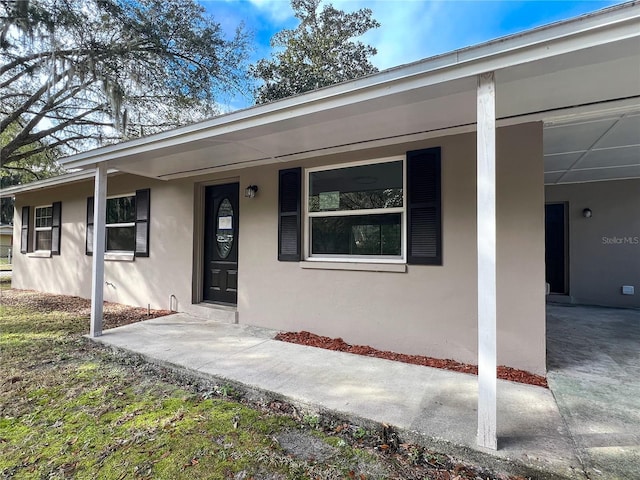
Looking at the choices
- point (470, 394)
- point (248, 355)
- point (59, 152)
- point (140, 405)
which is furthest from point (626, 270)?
point (59, 152)

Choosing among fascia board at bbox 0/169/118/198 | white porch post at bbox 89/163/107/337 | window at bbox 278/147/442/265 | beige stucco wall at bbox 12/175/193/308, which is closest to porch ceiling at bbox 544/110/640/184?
window at bbox 278/147/442/265

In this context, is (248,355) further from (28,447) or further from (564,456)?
(564,456)

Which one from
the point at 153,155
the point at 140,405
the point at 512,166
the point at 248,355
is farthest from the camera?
the point at 153,155

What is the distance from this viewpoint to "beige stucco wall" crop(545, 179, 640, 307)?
20.5ft

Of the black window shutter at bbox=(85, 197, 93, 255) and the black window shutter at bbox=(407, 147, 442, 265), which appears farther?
the black window shutter at bbox=(85, 197, 93, 255)

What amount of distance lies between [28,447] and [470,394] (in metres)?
3.24

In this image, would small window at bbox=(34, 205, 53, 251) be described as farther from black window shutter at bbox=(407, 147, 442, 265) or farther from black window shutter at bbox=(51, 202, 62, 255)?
black window shutter at bbox=(407, 147, 442, 265)

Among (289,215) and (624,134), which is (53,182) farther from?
(624,134)

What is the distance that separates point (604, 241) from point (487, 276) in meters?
6.15

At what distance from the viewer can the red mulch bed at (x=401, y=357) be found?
3164 millimetres

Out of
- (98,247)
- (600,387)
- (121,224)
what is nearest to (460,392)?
(600,387)

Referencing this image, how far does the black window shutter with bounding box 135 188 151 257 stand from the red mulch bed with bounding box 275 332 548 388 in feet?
11.7

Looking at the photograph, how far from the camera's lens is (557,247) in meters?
6.96

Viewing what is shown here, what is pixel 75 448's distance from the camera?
2197mm
